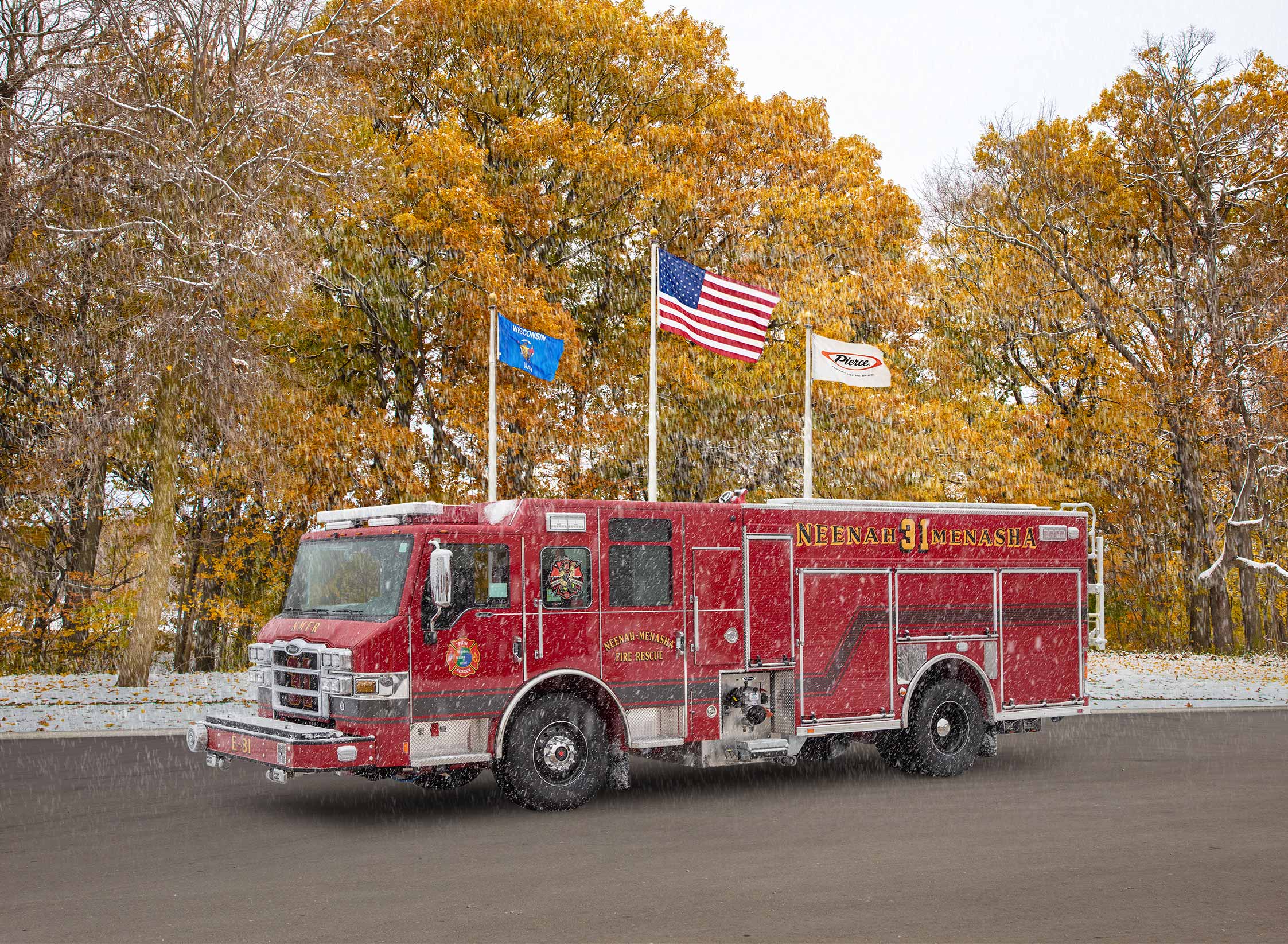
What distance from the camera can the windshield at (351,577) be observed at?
10.6 m

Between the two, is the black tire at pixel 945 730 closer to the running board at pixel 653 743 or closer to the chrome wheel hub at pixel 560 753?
the running board at pixel 653 743

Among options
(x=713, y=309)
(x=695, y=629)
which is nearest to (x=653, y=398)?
(x=713, y=309)

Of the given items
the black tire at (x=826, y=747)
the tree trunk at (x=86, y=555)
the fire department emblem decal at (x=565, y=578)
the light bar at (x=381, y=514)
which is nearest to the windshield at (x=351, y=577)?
the light bar at (x=381, y=514)

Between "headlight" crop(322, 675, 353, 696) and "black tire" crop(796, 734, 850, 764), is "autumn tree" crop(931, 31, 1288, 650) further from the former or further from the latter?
"headlight" crop(322, 675, 353, 696)

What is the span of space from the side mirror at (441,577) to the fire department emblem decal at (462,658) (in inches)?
21.4

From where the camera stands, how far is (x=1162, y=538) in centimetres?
4138

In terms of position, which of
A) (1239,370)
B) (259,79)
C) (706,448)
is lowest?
(706,448)

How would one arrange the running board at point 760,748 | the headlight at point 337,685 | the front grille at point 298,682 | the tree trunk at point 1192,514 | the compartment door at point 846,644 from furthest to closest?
the tree trunk at point 1192,514 < the compartment door at point 846,644 < the running board at point 760,748 < the front grille at point 298,682 < the headlight at point 337,685

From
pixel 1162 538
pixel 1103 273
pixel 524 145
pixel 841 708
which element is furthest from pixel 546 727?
pixel 1162 538

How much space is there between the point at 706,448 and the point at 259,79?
1154 centimetres

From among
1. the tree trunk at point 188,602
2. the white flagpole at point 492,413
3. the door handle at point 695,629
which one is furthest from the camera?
the tree trunk at point 188,602

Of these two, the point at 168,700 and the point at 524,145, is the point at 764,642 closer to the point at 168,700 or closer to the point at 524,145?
the point at 168,700

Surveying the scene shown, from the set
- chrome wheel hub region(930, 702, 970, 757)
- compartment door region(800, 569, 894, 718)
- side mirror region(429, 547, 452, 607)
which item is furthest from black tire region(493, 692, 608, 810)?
chrome wheel hub region(930, 702, 970, 757)

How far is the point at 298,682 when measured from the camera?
1096cm
